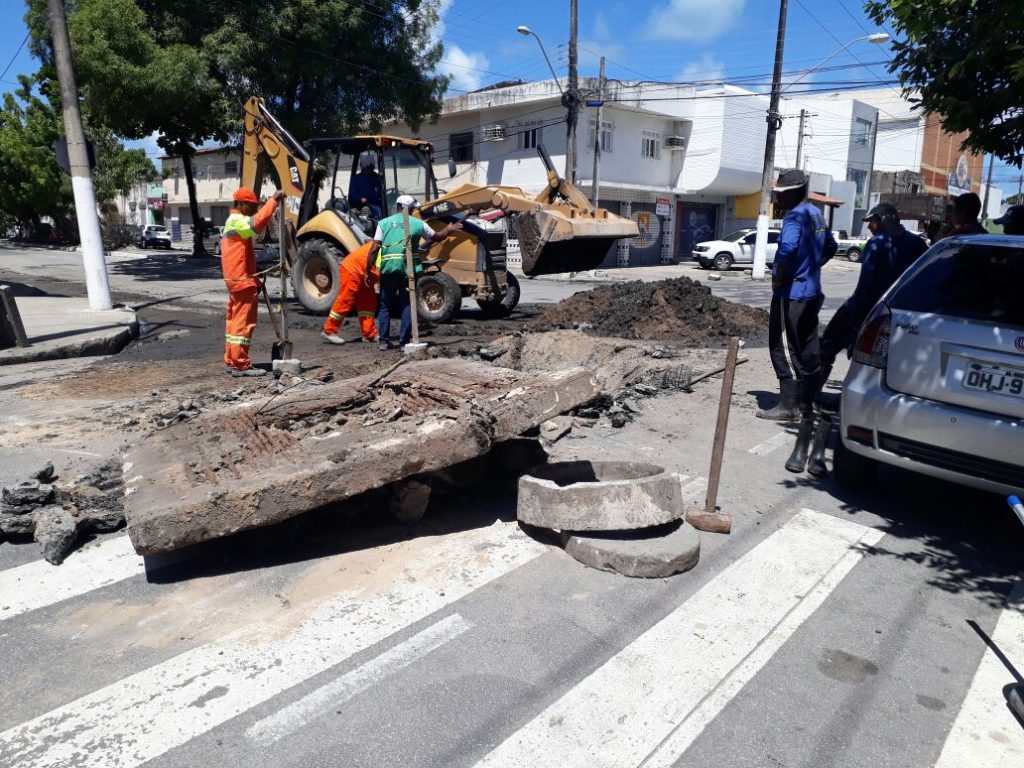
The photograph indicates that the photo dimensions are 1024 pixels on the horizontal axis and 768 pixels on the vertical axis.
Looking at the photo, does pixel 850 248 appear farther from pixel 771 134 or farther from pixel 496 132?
pixel 496 132

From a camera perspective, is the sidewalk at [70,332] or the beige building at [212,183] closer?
the sidewalk at [70,332]

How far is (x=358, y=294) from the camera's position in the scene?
10.2 metres

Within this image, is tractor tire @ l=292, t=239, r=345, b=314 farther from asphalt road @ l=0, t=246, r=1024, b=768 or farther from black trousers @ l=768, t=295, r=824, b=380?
asphalt road @ l=0, t=246, r=1024, b=768

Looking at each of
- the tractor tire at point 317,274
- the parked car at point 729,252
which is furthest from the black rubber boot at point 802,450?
the parked car at point 729,252

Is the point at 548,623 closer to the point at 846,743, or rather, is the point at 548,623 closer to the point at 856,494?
the point at 846,743

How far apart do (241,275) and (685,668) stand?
654cm

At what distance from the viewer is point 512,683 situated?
3.02 meters

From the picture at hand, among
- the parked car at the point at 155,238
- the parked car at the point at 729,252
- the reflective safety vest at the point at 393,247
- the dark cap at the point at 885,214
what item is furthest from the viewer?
the parked car at the point at 155,238

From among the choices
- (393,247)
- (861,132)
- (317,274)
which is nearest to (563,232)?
(393,247)

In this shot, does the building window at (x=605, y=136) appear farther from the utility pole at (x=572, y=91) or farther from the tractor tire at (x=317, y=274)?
the tractor tire at (x=317, y=274)

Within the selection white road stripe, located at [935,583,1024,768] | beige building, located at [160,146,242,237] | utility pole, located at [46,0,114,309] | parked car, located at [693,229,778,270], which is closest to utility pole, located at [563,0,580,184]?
parked car, located at [693,229,778,270]

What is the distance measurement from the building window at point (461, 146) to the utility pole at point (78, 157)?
2382 cm

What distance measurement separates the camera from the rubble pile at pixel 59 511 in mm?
4055

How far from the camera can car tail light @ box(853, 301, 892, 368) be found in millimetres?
4609
